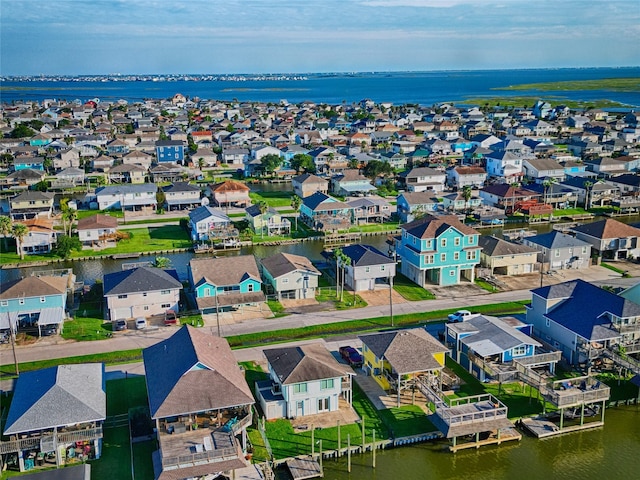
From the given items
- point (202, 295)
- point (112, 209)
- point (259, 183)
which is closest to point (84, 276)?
point (202, 295)

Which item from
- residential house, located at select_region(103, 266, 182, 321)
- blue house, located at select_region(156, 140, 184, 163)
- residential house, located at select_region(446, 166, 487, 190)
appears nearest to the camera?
residential house, located at select_region(103, 266, 182, 321)

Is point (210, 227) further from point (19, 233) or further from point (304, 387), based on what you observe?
point (304, 387)

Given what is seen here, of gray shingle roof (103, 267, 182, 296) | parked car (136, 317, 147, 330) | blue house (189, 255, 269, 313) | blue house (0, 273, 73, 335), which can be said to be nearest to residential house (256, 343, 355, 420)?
blue house (189, 255, 269, 313)

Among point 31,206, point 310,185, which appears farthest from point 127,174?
point 310,185

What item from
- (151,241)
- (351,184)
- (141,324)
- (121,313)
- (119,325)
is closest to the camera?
(119,325)

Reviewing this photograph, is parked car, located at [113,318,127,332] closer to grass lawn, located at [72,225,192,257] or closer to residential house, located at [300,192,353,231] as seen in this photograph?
grass lawn, located at [72,225,192,257]

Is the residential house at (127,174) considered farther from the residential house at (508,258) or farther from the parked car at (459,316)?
the parked car at (459,316)
